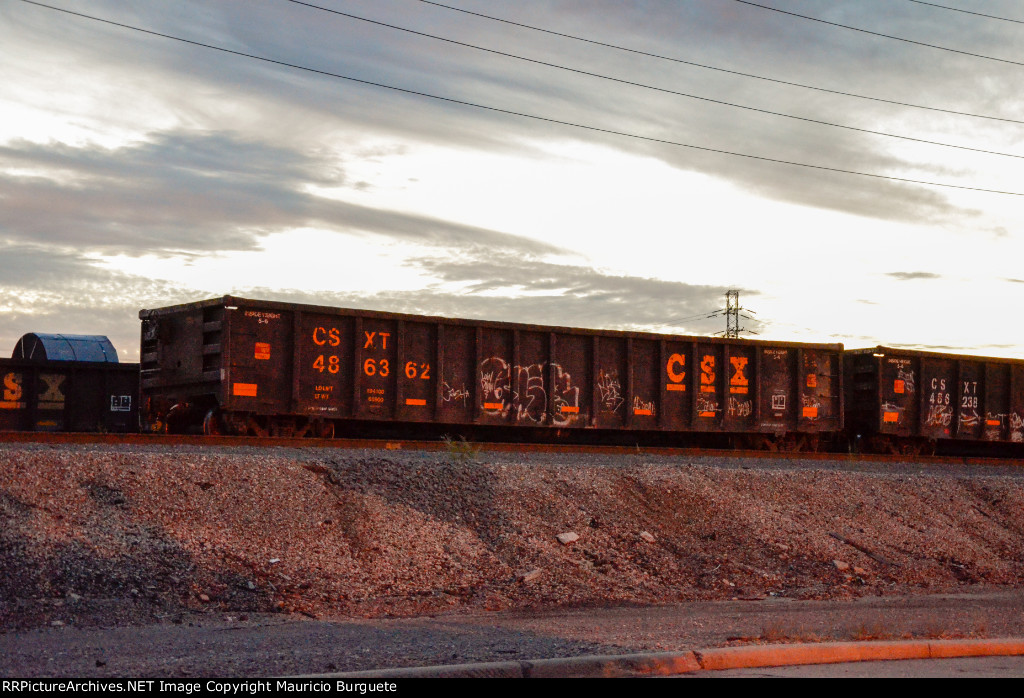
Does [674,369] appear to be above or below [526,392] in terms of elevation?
above

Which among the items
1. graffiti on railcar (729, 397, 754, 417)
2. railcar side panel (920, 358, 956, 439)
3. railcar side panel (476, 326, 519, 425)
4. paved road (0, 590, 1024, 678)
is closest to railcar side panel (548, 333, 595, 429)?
railcar side panel (476, 326, 519, 425)

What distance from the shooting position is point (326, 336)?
1933 centimetres

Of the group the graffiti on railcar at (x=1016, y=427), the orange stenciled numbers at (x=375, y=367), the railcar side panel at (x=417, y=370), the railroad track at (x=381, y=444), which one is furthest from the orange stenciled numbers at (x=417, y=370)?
the graffiti on railcar at (x=1016, y=427)

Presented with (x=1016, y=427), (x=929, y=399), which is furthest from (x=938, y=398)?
(x=1016, y=427)

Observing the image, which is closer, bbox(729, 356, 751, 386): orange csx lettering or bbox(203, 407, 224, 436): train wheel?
bbox(203, 407, 224, 436): train wheel

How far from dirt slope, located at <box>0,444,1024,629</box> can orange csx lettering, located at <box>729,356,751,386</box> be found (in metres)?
6.76

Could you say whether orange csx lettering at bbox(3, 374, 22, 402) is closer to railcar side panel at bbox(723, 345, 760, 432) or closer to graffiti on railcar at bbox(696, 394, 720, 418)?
graffiti on railcar at bbox(696, 394, 720, 418)

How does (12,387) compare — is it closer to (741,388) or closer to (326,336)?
(326,336)

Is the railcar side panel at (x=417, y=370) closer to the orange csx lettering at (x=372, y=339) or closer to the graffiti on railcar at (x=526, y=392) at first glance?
the orange csx lettering at (x=372, y=339)

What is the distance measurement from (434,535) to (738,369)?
13313mm

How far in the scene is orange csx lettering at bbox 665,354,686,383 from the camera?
23.1 m

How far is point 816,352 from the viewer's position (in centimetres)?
2542

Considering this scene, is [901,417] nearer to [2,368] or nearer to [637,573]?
[637,573]

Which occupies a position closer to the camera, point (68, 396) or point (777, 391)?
point (777, 391)
